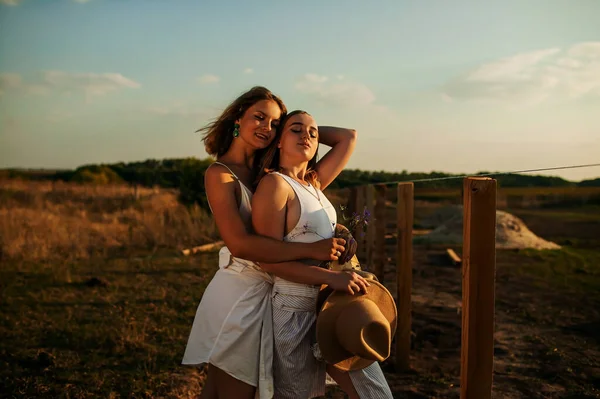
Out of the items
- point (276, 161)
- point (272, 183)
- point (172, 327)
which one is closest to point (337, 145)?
point (276, 161)

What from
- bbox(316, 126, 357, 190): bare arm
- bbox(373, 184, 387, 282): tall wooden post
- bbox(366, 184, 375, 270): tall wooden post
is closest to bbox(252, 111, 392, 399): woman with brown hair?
bbox(316, 126, 357, 190): bare arm

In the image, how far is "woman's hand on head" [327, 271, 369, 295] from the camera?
8.08ft

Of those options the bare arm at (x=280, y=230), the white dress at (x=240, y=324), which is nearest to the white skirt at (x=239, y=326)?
the white dress at (x=240, y=324)

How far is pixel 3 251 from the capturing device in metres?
11.7

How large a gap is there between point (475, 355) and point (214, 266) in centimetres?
862

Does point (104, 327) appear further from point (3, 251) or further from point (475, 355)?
point (3, 251)

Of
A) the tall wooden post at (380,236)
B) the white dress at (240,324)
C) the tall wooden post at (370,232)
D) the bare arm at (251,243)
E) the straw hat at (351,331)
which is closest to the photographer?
the straw hat at (351,331)

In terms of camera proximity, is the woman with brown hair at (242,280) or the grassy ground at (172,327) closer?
the woman with brown hair at (242,280)

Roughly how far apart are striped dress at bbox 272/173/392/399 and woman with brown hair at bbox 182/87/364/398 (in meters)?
0.06

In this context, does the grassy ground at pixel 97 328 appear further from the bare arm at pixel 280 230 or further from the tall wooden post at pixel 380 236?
the bare arm at pixel 280 230

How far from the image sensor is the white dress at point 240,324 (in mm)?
2617

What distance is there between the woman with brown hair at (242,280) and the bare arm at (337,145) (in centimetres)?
42

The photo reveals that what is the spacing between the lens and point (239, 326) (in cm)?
262

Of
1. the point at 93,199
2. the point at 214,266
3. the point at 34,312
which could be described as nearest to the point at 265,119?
the point at 34,312
